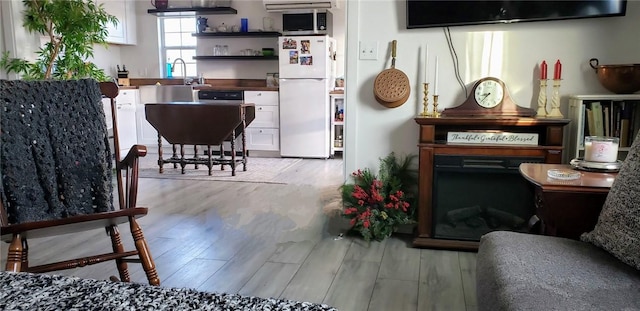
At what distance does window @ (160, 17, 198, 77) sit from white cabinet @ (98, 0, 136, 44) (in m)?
0.39

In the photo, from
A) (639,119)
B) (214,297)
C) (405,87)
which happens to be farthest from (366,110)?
(214,297)

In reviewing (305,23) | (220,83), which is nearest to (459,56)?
(305,23)

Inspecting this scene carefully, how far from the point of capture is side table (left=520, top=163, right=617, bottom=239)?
56.6 inches

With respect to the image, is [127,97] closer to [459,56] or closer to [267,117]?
[267,117]

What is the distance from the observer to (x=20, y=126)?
1.74 metres

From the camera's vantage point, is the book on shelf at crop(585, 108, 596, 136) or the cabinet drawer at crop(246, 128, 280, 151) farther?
the cabinet drawer at crop(246, 128, 280, 151)

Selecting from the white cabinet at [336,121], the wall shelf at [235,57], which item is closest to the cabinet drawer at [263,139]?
the white cabinet at [336,121]

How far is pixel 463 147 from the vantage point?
99.2 inches

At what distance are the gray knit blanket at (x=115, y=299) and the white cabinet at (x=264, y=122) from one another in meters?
5.22

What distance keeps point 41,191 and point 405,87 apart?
6.05 ft

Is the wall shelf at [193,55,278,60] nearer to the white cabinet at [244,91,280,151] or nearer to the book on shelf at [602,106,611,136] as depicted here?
the white cabinet at [244,91,280,151]

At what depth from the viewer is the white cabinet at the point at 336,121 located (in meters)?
5.78

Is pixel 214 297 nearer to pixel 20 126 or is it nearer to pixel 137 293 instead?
pixel 137 293

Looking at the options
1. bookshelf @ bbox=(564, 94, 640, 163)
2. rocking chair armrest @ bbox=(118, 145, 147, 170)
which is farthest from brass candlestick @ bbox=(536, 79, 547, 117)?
rocking chair armrest @ bbox=(118, 145, 147, 170)
